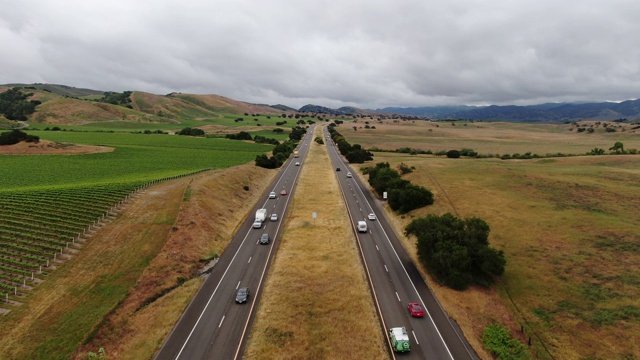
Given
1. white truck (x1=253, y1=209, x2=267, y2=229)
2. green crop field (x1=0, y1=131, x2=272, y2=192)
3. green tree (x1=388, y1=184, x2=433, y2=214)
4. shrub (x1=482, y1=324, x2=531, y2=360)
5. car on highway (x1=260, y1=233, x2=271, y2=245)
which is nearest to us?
shrub (x1=482, y1=324, x2=531, y2=360)

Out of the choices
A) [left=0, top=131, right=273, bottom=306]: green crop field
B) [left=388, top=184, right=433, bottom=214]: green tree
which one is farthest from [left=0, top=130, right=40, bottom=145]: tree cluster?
[left=388, top=184, right=433, bottom=214]: green tree

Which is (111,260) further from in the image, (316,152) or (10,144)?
(316,152)

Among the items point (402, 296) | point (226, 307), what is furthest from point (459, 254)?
point (226, 307)

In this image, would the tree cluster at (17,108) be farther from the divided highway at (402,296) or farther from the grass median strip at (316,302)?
the divided highway at (402,296)

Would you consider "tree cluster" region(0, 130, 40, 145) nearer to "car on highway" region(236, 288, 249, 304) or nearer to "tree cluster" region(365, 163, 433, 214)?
"car on highway" region(236, 288, 249, 304)

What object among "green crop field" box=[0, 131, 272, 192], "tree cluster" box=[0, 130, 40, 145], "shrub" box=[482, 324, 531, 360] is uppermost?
"tree cluster" box=[0, 130, 40, 145]

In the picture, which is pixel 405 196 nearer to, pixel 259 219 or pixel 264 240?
pixel 259 219

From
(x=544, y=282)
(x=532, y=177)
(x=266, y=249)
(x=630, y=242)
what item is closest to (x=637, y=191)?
(x=532, y=177)

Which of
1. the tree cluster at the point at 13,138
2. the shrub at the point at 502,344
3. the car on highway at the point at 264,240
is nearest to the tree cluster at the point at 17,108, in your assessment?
the tree cluster at the point at 13,138
